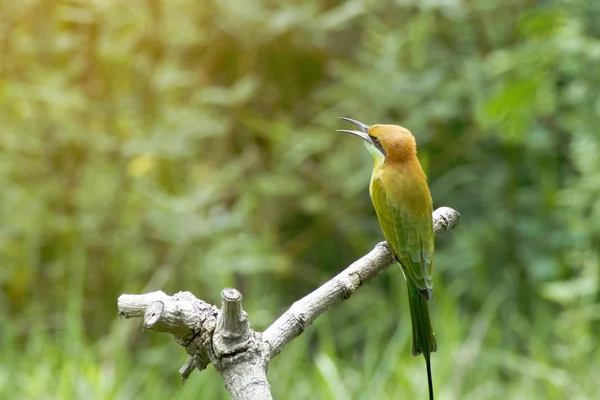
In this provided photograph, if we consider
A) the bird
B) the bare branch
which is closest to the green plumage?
the bird

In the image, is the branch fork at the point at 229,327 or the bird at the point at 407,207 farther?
the bird at the point at 407,207

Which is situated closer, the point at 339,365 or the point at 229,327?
the point at 229,327

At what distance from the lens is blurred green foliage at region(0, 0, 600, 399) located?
9.84 ft

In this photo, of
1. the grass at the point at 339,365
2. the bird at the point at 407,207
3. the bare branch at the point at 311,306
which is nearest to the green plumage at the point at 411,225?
the bird at the point at 407,207

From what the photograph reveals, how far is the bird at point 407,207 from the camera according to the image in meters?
0.95

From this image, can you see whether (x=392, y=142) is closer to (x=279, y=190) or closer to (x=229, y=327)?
(x=229, y=327)

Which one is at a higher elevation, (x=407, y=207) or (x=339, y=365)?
(x=407, y=207)

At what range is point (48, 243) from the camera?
11.5ft

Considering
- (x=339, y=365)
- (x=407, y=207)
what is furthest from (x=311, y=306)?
(x=339, y=365)

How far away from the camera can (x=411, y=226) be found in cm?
97

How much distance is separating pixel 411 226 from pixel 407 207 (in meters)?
0.03

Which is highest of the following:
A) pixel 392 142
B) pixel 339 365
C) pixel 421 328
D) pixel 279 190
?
pixel 392 142

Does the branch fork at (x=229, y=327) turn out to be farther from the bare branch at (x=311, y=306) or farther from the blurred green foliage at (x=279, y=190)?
the blurred green foliage at (x=279, y=190)

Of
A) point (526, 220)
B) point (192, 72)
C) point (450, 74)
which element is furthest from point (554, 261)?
point (192, 72)
